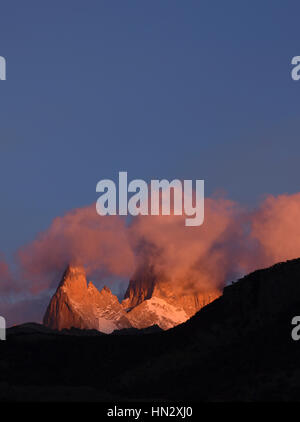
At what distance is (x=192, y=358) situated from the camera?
17762 centimetres

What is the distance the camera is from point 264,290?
190 meters

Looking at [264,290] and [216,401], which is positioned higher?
[264,290]

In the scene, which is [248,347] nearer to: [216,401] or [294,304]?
[294,304]

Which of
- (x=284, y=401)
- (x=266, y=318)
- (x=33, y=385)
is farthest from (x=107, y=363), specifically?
(x=284, y=401)

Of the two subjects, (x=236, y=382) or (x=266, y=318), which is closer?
(x=236, y=382)

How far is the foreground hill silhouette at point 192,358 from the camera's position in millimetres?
155750

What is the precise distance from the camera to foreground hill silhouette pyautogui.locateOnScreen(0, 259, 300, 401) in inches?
6132
